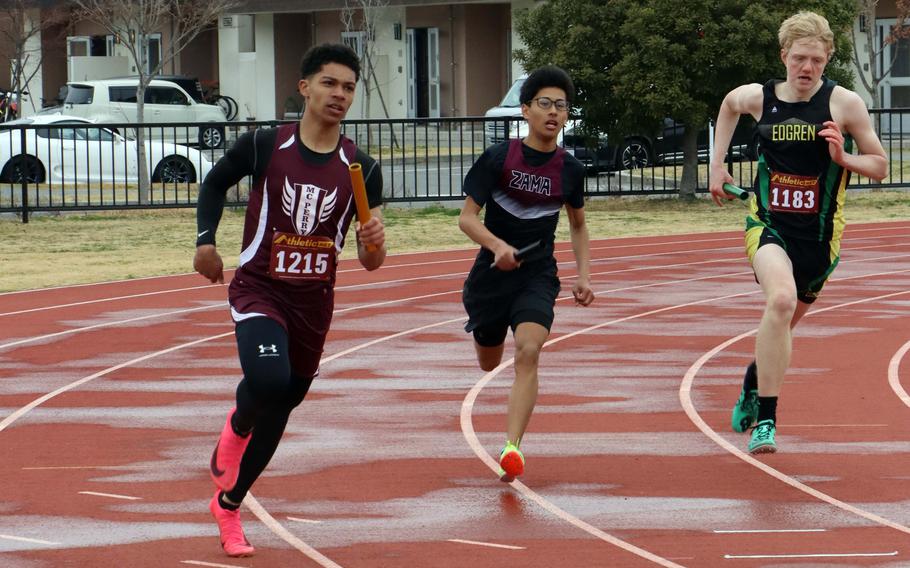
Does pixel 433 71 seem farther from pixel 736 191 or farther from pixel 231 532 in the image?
pixel 231 532

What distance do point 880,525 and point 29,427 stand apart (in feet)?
15.1

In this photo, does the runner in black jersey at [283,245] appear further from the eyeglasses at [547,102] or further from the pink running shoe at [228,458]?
the eyeglasses at [547,102]

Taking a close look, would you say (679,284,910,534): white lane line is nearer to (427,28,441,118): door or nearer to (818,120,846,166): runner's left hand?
(818,120,846,166): runner's left hand

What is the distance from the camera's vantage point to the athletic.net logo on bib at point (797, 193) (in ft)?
26.6

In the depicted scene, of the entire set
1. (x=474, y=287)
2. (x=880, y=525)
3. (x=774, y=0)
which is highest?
(x=774, y=0)

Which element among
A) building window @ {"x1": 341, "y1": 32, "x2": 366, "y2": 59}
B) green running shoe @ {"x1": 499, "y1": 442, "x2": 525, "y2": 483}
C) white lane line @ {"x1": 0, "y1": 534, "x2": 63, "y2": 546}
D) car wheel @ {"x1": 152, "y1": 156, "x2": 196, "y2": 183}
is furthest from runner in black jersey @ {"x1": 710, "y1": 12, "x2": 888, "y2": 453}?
building window @ {"x1": 341, "y1": 32, "x2": 366, "y2": 59}

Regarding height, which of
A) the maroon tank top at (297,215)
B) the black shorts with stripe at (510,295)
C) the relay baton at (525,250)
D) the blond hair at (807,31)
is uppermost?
the blond hair at (807,31)

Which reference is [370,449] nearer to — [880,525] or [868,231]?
[880,525]

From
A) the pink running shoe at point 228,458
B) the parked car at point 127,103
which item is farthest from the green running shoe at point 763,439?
the parked car at point 127,103

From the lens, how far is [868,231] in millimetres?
21266

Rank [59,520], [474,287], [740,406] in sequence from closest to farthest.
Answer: [59,520]
[474,287]
[740,406]

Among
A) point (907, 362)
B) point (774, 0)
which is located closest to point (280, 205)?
point (907, 362)

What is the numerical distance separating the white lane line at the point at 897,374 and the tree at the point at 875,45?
76.2ft

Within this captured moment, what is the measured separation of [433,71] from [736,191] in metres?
40.2
